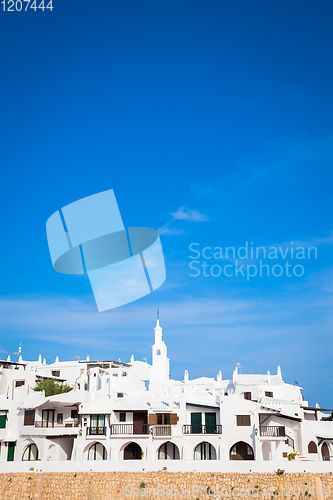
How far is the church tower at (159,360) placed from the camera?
68.5 m

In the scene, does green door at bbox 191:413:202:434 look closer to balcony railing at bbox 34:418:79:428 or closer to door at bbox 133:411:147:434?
door at bbox 133:411:147:434

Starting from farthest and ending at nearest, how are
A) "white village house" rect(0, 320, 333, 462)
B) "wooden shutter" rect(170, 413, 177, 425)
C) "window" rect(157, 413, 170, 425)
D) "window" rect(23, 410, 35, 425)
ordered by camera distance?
"window" rect(23, 410, 35, 425) < "window" rect(157, 413, 170, 425) < "wooden shutter" rect(170, 413, 177, 425) < "white village house" rect(0, 320, 333, 462)

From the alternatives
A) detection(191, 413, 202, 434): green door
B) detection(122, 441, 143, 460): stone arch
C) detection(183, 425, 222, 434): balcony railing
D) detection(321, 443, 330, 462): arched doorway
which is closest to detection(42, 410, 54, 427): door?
detection(122, 441, 143, 460): stone arch

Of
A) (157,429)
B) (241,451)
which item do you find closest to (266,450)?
(241,451)

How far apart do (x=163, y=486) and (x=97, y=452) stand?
9150 millimetres

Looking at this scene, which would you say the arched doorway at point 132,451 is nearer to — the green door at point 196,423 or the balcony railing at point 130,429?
the balcony railing at point 130,429

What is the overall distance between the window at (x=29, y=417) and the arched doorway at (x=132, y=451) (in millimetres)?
8311

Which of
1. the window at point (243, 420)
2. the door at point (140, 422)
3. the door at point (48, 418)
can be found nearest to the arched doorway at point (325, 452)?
the window at point (243, 420)

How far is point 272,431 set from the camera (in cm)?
3938

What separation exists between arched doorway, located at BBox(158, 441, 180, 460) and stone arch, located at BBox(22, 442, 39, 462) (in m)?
10.4

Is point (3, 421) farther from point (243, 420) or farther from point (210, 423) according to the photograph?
point (243, 420)

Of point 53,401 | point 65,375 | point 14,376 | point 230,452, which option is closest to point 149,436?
point 230,452

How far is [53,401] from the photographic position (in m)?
42.3

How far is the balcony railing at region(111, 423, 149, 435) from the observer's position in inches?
1586
